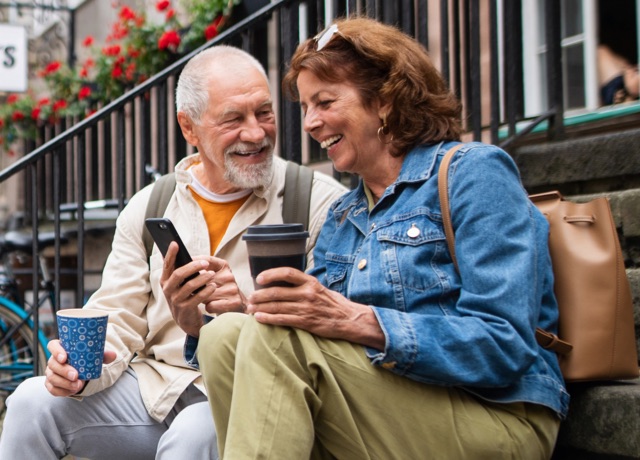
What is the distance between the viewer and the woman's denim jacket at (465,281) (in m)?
2.02

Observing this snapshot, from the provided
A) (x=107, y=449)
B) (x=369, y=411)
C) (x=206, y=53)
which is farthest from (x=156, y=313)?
(x=369, y=411)

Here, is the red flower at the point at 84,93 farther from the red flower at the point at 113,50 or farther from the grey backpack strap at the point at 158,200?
the grey backpack strap at the point at 158,200

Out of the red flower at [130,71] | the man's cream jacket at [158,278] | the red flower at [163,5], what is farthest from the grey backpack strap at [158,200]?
the red flower at [130,71]

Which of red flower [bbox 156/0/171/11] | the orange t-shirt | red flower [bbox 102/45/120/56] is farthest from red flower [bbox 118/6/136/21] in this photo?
the orange t-shirt

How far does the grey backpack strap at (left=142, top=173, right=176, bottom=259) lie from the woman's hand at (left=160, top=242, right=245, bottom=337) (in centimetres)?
44

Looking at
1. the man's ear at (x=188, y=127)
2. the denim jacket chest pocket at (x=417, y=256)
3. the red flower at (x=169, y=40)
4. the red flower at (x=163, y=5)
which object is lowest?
the denim jacket chest pocket at (x=417, y=256)

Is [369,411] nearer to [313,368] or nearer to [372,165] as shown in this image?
[313,368]

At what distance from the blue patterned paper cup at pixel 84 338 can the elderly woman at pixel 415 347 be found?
395mm

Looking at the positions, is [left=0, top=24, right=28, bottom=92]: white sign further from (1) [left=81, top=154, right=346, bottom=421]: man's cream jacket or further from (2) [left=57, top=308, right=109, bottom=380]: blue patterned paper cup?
(2) [left=57, top=308, right=109, bottom=380]: blue patterned paper cup

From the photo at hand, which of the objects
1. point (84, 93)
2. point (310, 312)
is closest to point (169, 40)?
point (84, 93)

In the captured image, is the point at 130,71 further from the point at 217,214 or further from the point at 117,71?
the point at 217,214

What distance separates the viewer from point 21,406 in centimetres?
273

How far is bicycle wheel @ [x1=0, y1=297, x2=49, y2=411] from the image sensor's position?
5691mm

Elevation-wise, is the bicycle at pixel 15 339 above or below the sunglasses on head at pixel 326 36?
below
